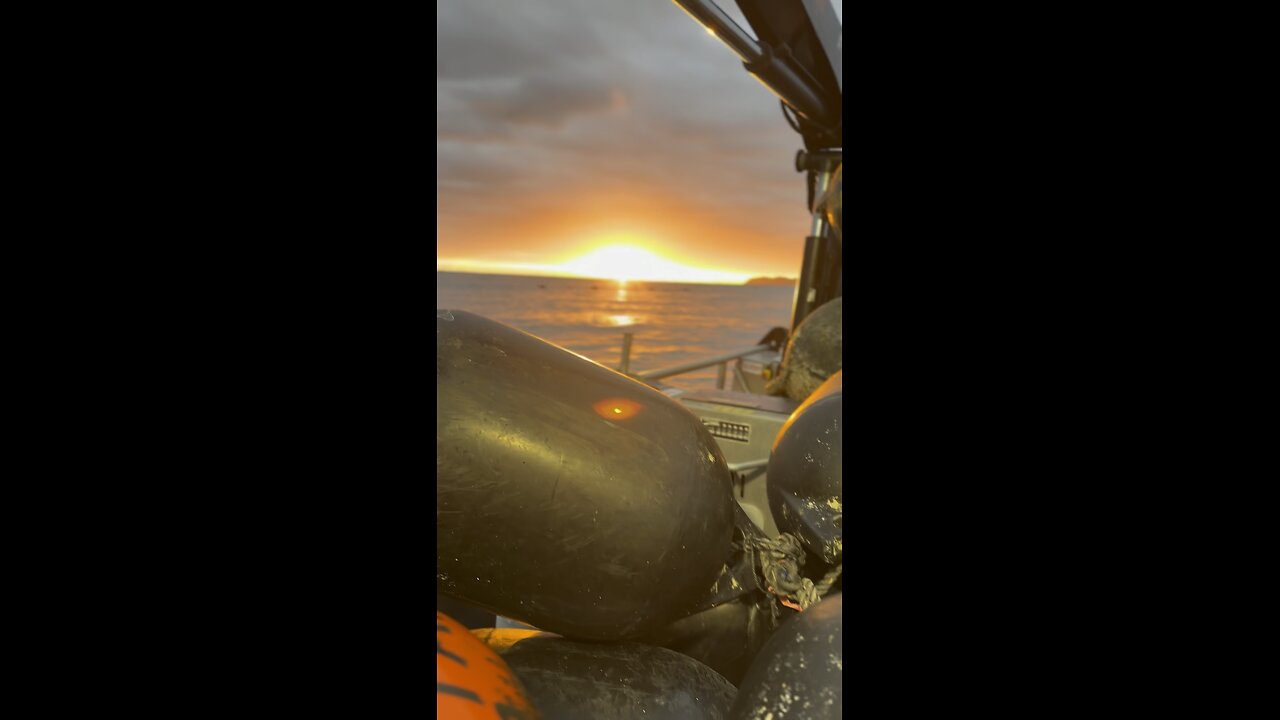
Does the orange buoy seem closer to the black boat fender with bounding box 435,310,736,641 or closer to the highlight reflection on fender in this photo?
the black boat fender with bounding box 435,310,736,641

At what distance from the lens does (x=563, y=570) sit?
2.33 feet

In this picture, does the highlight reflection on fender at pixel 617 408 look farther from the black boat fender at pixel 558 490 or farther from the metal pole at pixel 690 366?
the metal pole at pixel 690 366

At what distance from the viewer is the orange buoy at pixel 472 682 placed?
559mm

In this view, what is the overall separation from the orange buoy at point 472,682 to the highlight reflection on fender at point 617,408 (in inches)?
8.9

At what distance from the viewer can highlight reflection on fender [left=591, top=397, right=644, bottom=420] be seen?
74 centimetres

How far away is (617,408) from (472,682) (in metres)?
0.28

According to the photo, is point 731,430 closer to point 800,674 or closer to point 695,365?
point 695,365

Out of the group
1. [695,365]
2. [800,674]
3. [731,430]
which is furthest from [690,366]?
[800,674]

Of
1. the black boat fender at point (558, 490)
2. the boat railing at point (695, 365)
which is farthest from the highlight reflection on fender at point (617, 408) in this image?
the boat railing at point (695, 365)

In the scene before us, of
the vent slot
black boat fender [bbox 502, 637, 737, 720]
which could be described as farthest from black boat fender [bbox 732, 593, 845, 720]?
the vent slot
